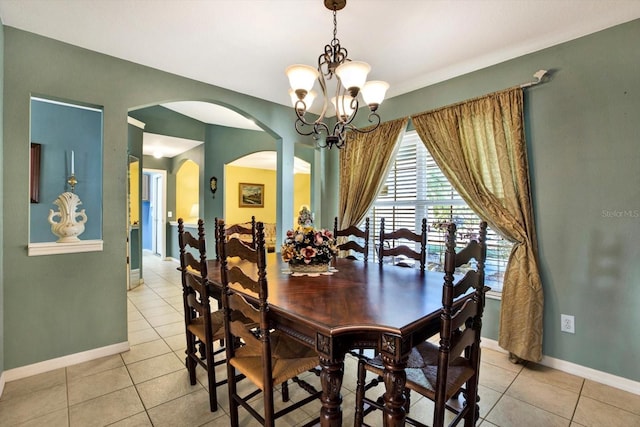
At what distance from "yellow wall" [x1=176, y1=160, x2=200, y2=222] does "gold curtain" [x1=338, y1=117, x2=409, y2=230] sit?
480cm

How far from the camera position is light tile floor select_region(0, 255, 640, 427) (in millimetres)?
1786

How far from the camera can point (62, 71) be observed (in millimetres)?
2383

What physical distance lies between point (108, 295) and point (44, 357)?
57 cm

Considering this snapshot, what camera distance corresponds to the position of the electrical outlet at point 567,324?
231cm

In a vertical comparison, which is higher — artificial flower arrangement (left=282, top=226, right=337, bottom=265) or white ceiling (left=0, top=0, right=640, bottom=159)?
white ceiling (left=0, top=0, right=640, bottom=159)

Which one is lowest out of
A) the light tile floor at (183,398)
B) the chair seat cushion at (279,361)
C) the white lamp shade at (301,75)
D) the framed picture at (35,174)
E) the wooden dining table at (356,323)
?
the light tile floor at (183,398)

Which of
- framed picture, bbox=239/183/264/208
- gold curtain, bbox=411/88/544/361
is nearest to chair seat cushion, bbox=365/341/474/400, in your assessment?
gold curtain, bbox=411/88/544/361

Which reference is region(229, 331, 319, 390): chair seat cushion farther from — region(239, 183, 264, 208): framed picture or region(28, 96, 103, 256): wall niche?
region(239, 183, 264, 208): framed picture

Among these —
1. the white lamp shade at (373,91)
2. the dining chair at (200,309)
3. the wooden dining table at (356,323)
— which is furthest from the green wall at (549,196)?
the wooden dining table at (356,323)

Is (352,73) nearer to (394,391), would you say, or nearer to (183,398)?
(394,391)

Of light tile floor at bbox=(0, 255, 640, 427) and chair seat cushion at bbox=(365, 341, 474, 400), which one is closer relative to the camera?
chair seat cushion at bbox=(365, 341, 474, 400)

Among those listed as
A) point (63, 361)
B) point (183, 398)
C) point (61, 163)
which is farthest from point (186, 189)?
point (183, 398)

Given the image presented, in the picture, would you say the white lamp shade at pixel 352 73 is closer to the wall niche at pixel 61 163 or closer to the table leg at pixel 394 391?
the table leg at pixel 394 391

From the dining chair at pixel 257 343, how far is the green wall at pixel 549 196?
1.67 meters
